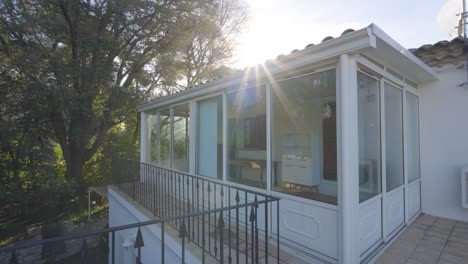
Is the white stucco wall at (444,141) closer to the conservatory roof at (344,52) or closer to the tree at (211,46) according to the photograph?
the conservatory roof at (344,52)

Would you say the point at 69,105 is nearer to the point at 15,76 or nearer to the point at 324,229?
the point at 15,76

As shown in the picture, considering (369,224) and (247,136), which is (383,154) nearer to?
(369,224)

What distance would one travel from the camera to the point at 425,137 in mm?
4145

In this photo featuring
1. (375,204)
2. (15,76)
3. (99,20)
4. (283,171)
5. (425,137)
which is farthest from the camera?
(99,20)

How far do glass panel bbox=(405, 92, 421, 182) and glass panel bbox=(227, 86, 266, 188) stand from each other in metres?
2.35

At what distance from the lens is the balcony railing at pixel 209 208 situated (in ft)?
7.21

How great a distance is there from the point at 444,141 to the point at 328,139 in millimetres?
2561

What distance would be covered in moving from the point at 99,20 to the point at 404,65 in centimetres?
922

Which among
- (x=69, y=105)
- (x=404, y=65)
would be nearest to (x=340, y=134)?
(x=404, y=65)

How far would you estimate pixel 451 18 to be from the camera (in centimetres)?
421

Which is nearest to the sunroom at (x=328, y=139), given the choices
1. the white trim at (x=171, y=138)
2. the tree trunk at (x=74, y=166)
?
the white trim at (x=171, y=138)

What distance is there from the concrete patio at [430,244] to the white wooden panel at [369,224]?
0.20 m

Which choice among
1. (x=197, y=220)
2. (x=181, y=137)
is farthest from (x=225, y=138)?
(x=181, y=137)

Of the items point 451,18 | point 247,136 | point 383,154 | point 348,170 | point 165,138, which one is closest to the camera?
point 348,170
